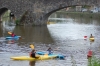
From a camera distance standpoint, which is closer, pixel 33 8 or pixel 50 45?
pixel 50 45

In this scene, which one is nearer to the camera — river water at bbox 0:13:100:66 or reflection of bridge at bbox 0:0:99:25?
river water at bbox 0:13:100:66

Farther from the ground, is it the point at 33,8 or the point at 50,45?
the point at 33,8

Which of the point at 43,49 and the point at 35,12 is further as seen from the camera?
the point at 35,12

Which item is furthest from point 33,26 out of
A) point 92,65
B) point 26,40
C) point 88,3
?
point 92,65

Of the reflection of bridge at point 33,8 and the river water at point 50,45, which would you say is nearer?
the river water at point 50,45

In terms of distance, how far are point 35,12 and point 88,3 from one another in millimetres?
7095

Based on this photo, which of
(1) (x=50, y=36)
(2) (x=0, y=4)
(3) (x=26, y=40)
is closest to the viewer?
(3) (x=26, y=40)

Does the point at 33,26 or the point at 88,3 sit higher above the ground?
the point at 88,3

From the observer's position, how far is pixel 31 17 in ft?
152

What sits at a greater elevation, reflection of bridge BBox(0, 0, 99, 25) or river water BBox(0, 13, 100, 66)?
reflection of bridge BBox(0, 0, 99, 25)

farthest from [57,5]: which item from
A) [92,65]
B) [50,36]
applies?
[92,65]

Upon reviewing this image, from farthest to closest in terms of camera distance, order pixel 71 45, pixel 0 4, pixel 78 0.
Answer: pixel 0 4
pixel 78 0
pixel 71 45

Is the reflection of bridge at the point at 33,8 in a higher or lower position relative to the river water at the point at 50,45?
higher

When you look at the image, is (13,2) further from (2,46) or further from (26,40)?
(2,46)
